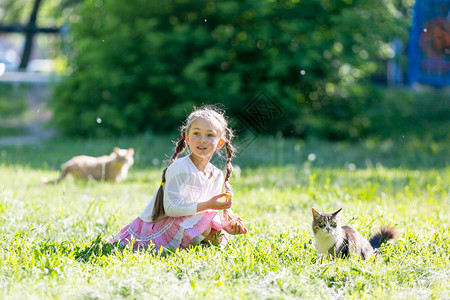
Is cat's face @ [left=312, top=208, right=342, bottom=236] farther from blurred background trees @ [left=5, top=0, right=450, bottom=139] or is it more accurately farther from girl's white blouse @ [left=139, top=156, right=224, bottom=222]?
blurred background trees @ [left=5, top=0, right=450, bottom=139]

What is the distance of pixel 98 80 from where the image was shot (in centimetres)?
1303

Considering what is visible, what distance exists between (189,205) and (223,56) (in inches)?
343

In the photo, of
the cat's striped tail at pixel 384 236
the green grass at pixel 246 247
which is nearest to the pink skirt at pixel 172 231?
the green grass at pixel 246 247

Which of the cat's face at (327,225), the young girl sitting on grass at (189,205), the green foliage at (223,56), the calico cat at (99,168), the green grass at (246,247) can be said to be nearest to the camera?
the green grass at (246,247)

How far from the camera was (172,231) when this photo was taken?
4.10m

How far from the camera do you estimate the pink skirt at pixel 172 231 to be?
4.04 m

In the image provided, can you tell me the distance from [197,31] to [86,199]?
682cm

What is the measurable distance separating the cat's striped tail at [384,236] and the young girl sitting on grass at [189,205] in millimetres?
925

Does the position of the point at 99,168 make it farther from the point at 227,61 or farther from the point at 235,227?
the point at 227,61

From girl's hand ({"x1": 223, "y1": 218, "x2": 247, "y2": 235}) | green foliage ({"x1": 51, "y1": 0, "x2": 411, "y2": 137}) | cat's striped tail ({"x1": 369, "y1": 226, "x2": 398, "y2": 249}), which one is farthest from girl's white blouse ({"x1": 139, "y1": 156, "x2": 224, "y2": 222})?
green foliage ({"x1": 51, "y1": 0, "x2": 411, "y2": 137})

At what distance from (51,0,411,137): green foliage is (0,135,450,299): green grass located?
4.63 meters

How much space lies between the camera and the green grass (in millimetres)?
3164

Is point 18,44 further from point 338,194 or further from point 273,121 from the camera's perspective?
point 338,194

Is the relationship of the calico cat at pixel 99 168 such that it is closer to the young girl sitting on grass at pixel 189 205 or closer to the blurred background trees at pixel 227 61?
the young girl sitting on grass at pixel 189 205
